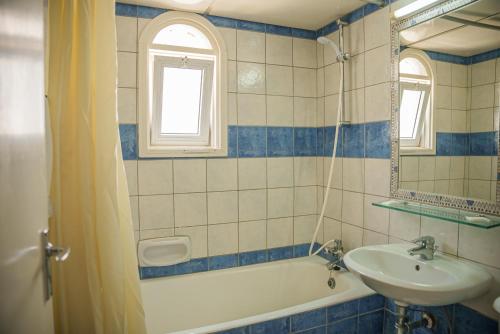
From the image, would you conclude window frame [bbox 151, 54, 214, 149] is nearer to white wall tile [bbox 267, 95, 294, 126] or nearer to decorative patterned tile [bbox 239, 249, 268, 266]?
white wall tile [bbox 267, 95, 294, 126]

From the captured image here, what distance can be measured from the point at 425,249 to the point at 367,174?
643 mm

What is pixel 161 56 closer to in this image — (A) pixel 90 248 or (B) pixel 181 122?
(B) pixel 181 122

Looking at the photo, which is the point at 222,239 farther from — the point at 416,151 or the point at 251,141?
the point at 416,151

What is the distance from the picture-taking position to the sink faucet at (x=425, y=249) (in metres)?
1.63

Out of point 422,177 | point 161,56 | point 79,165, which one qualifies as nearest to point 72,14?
point 79,165

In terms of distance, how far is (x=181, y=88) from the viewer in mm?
2396

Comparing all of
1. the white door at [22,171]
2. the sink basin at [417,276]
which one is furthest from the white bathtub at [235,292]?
the white door at [22,171]

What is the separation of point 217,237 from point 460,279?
4.93 ft

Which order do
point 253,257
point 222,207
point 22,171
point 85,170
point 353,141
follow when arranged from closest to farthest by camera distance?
1. point 22,171
2. point 85,170
3. point 353,141
4. point 222,207
5. point 253,257

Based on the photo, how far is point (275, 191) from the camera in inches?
99.7

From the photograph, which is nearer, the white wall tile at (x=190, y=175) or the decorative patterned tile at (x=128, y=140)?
the decorative patterned tile at (x=128, y=140)

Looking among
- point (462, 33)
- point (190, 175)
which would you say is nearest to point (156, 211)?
point (190, 175)

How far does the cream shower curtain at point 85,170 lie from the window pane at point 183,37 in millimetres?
1074

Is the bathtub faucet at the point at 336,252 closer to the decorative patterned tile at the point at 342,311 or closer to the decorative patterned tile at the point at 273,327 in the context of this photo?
the decorative patterned tile at the point at 342,311
